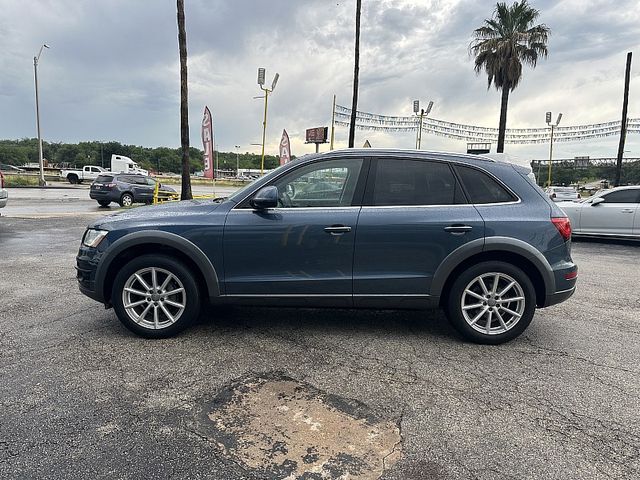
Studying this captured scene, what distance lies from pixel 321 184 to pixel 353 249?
670 millimetres

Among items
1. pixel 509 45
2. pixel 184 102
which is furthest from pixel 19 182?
pixel 509 45

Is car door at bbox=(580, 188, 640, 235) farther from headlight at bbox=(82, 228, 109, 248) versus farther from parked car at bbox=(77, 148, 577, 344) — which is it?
headlight at bbox=(82, 228, 109, 248)

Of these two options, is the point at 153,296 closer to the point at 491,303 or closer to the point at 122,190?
the point at 491,303

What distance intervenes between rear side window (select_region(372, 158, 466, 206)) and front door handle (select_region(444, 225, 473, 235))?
239mm

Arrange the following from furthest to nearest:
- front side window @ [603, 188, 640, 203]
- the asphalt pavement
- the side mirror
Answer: the asphalt pavement, front side window @ [603, 188, 640, 203], the side mirror

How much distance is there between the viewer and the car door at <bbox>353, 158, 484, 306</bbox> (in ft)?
12.7

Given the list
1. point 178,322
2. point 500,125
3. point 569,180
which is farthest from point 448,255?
point 569,180

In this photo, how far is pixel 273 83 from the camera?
74.2 ft

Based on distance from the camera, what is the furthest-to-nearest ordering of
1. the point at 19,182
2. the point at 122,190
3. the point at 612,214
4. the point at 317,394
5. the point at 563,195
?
1. the point at 19,182
2. the point at 563,195
3. the point at 122,190
4. the point at 612,214
5. the point at 317,394

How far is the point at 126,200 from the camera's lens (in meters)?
20.1

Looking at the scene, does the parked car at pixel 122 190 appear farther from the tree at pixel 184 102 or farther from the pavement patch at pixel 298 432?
the pavement patch at pixel 298 432

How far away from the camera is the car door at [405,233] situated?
12.7ft

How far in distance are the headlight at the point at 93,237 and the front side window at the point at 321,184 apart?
62.3 inches

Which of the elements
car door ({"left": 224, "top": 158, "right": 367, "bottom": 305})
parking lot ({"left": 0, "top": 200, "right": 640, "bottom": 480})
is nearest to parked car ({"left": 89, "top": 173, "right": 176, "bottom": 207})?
parking lot ({"left": 0, "top": 200, "right": 640, "bottom": 480})
